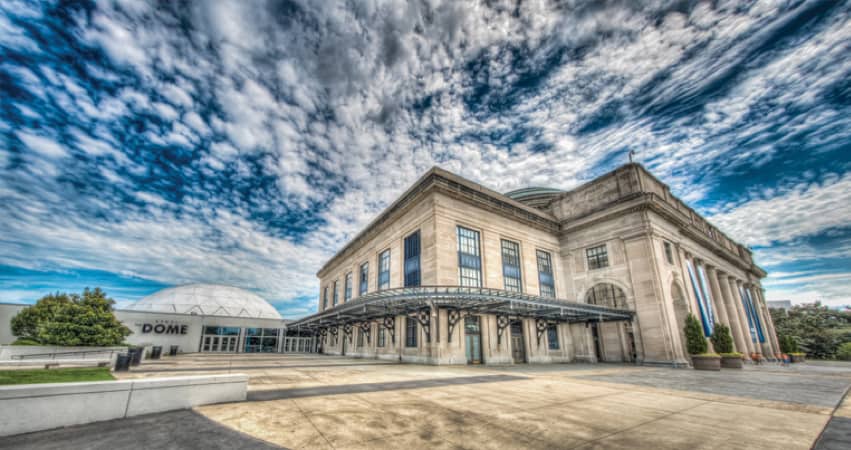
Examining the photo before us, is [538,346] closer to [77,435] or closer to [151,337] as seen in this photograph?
[77,435]

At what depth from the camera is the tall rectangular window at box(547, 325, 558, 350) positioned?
31394 millimetres

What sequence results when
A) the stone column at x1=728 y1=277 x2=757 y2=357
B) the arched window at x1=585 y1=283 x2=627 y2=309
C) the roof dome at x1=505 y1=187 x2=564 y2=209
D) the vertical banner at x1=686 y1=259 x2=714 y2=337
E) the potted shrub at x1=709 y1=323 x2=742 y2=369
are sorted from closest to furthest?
the potted shrub at x1=709 y1=323 x2=742 y2=369, the vertical banner at x1=686 y1=259 x2=714 y2=337, the arched window at x1=585 y1=283 x2=627 y2=309, the stone column at x1=728 y1=277 x2=757 y2=357, the roof dome at x1=505 y1=187 x2=564 y2=209

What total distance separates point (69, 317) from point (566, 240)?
149 ft

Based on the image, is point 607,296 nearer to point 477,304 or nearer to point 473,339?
point 473,339

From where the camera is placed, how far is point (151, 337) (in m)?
44.6

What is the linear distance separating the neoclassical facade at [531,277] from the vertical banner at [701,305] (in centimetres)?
23

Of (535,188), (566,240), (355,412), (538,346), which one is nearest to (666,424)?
(355,412)

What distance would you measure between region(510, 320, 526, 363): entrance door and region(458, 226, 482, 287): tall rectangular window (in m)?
5.46

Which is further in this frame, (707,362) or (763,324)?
(763,324)

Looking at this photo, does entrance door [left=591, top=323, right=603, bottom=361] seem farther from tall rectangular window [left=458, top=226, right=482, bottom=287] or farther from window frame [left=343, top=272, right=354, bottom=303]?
window frame [left=343, top=272, right=354, bottom=303]

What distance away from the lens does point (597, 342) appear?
32.2 m

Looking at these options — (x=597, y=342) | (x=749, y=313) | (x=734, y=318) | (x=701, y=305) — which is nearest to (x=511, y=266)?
(x=597, y=342)

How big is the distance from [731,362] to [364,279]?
35708mm

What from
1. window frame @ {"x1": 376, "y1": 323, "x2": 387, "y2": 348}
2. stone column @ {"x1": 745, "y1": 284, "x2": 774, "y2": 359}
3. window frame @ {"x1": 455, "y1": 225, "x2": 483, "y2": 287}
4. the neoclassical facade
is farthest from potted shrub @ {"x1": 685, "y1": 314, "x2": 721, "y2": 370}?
stone column @ {"x1": 745, "y1": 284, "x2": 774, "y2": 359}
